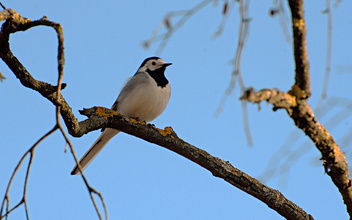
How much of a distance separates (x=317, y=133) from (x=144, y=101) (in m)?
3.69

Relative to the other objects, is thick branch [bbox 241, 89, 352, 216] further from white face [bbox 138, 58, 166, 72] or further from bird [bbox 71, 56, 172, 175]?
white face [bbox 138, 58, 166, 72]

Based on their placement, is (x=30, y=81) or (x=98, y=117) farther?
(x=98, y=117)

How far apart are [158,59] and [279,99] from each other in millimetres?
5094

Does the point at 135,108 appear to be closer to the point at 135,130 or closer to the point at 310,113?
the point at 135,130

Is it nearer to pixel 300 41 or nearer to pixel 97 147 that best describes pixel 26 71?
pixel 300 41

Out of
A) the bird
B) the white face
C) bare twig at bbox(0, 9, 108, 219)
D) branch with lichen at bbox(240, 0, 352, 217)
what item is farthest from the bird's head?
branch with lichen at bbox(240, 0, 352, 217)

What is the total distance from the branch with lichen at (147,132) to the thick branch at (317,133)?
64 cm

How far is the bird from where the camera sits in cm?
634

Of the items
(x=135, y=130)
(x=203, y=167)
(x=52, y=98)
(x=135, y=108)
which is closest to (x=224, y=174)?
(x=203, y=167)

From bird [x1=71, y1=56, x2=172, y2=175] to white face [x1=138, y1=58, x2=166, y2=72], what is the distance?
449 mm

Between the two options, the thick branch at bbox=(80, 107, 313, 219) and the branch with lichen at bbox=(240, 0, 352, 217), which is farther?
the thick branch at bbox=(80, 107, 313, 219)

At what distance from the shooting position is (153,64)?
7.51m

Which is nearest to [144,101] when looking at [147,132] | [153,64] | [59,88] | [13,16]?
[153,64]

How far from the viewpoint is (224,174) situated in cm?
422
